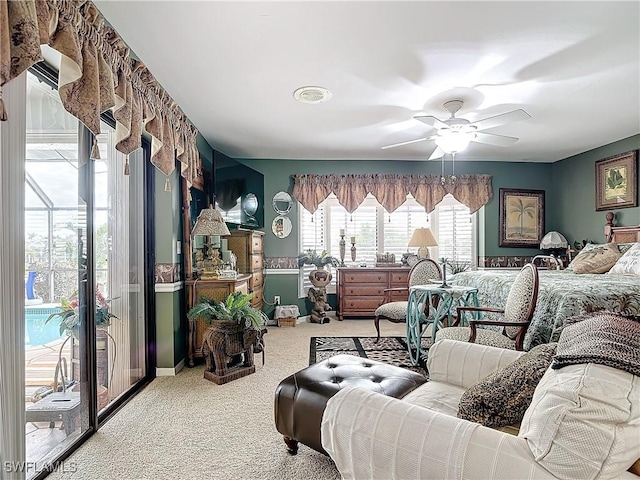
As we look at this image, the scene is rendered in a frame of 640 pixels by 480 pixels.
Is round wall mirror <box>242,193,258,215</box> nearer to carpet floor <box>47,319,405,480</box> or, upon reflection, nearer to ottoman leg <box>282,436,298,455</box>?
carpet floor <box>47,319,405,480</box>

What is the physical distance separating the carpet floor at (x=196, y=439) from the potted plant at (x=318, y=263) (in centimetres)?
226

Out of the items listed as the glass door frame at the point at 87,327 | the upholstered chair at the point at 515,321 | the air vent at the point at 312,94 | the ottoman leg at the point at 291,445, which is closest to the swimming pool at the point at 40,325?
the glass door frame at the point at 87,327

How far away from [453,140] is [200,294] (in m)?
2.80

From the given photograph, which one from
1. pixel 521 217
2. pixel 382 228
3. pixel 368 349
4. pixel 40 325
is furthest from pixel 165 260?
pixel 521 217

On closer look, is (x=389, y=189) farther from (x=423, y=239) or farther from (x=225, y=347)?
(x=225, y=347)

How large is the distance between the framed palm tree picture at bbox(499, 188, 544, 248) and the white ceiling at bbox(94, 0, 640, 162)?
172 centimetres

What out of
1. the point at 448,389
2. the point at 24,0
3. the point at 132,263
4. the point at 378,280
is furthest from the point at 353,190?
the point at 24,0

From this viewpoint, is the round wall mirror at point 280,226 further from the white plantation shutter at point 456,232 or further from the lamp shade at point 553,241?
the lamp shade at point 553,241

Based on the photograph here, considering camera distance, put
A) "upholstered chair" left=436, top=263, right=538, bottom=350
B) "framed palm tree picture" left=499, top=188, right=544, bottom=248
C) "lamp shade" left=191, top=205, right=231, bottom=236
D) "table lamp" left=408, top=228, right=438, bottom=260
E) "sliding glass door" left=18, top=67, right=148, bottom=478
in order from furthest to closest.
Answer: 1. "framed palm tree picture" left=499, top=188, right=544, bottom=248
2. "table lamp" left=408, top=228, right=438, bottom=260
3. "lamp shade" left=191, top=205, right=231, bottom=236
4. "upholstered chair" left=436, top=263, right=538, bottom=350
5. "sliding glass door" left=18, top=67, right=148, bottom=478

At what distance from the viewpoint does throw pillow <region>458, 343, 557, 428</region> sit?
1317 mm

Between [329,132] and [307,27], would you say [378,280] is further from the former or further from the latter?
[307,27]

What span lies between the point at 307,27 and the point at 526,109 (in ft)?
7.76

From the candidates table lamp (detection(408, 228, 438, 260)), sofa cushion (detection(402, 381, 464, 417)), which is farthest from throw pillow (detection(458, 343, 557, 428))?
table lamp (detection(408, 228, 438, 260))

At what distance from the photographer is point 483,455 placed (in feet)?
3.46
